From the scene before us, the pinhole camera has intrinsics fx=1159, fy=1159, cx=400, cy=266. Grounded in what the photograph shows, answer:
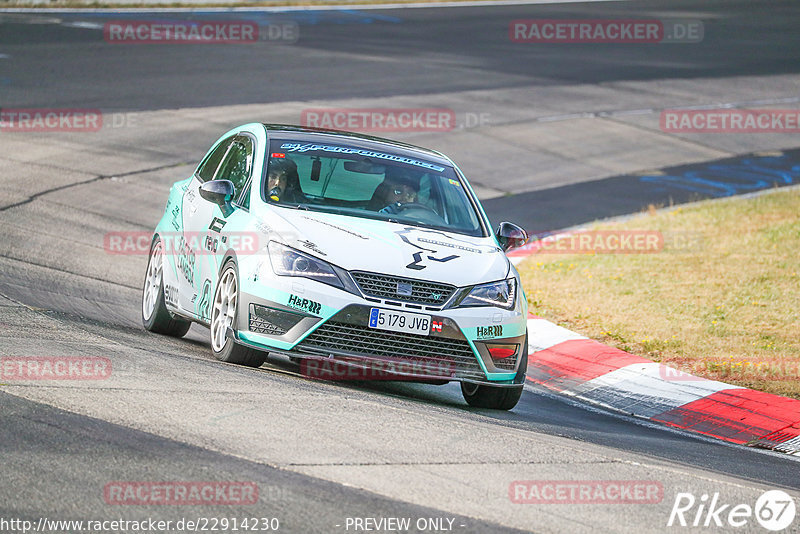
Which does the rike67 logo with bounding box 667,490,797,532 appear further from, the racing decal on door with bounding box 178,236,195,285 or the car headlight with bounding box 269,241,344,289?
the racing decal on door with bounding box 178,236,195,285

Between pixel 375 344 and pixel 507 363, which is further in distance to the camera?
pixel 507 363

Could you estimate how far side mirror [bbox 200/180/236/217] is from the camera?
8359 mm

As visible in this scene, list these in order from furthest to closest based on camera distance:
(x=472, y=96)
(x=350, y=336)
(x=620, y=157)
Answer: (x=472, y=96) < (x=620, y=157) < (x=350, y=336)

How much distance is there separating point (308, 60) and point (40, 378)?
69.1 ft

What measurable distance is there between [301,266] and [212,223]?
137cm

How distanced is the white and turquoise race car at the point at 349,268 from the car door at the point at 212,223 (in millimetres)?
16

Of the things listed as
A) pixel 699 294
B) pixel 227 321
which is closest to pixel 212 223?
pixel 227 321

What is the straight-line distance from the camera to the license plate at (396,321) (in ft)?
24.3

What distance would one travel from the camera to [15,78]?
21938 millimetres

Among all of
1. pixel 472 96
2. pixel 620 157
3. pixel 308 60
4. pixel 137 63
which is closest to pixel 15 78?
pixel 137 63

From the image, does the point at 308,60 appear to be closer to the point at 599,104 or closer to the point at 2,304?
the point at 599,104

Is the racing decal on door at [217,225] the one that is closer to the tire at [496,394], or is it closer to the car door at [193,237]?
the car door at [193,237]

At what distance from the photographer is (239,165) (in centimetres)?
903

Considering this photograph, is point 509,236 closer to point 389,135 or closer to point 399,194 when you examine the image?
point 399,194
